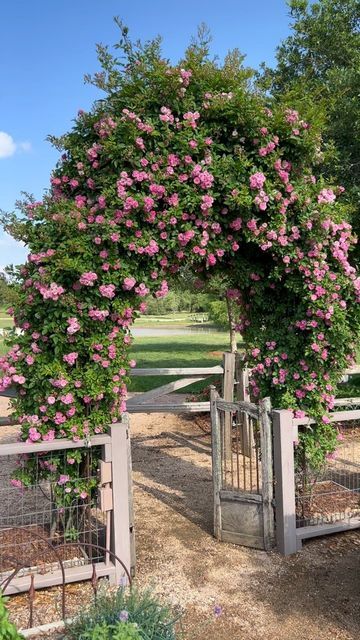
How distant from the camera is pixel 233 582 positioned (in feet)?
12.9

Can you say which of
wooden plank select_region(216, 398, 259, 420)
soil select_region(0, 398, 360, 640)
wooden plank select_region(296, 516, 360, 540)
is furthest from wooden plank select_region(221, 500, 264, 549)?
wooden plank select_region(216, 398, 259, 420)

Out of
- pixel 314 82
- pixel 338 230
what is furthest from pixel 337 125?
pixel 338 230

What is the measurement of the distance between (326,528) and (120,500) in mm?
2014

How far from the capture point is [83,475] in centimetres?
422

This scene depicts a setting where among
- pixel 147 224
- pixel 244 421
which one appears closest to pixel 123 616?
pixel 147 224

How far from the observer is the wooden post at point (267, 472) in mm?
4430

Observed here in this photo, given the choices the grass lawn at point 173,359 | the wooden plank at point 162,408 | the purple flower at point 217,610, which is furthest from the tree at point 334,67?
the grass lawn at point 173,359

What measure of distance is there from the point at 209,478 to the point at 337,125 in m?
5.55

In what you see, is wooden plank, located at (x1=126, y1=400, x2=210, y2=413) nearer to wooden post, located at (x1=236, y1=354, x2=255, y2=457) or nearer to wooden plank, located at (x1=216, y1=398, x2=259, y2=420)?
wooden post, located at (x1=236, y1=354, x2=255, y2=457)

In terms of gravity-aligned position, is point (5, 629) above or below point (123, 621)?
above

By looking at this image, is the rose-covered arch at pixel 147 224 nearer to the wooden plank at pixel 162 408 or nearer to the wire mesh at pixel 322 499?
the wire mesh at pixel 322 499

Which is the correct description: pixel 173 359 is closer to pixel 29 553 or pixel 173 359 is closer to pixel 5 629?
pixel 29 553

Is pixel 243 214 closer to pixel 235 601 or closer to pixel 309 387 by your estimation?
pixel 309 387

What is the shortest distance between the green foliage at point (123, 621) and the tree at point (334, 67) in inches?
246
